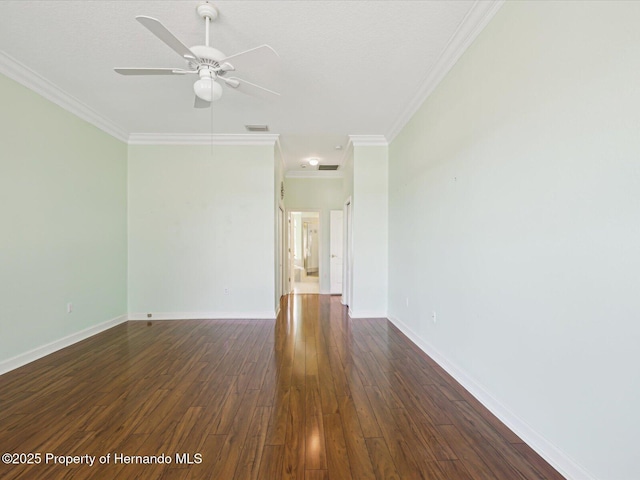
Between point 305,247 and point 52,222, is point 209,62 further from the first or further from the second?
point 305,247

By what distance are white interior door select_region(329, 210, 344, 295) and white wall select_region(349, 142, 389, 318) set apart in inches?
83.1

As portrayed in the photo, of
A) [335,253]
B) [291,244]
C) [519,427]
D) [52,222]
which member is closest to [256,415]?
[519,427]

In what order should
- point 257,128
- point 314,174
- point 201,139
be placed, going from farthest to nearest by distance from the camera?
1. point 314,174
2. point 201,139
3. point 257,128

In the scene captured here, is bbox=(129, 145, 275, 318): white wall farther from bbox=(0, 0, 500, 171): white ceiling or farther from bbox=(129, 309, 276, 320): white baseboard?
bbox=(0, 0, 500, 171): white ceiling

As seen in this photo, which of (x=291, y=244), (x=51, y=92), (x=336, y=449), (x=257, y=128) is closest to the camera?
(x=336, y=449)

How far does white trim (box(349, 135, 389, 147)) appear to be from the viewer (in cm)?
454

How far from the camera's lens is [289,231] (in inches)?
272

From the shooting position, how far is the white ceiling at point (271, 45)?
206 cm

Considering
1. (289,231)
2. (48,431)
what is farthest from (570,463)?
(289,231)

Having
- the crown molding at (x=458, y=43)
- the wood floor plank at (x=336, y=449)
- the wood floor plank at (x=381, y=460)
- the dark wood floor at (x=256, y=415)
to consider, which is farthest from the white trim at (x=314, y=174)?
the wood floor plank at (x=381, y=460)

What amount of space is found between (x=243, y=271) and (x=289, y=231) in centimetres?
248

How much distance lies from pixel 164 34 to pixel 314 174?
5.18 meters

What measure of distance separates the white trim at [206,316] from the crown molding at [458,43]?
3763 mm

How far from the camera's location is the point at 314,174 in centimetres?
676
